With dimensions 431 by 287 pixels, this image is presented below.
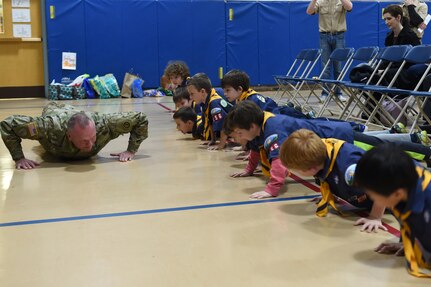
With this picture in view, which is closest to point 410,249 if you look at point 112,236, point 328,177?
point 328,177

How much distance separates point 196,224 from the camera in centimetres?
273

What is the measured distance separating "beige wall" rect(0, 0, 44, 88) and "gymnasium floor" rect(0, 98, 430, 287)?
315 inches

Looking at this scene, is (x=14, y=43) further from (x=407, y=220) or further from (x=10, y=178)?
(x=407, y=220)

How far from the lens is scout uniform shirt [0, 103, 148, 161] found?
13.1ft

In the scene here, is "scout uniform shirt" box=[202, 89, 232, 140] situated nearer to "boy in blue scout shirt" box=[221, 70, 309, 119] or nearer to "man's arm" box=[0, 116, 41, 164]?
"boy in blue scout shirt" box=[221, 70, 309, 119]

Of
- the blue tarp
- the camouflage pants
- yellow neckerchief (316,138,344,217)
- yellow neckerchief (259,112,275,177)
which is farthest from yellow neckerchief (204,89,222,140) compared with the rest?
the blue tarp

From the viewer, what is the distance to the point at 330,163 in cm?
269

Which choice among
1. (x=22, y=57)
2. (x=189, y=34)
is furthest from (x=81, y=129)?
(x=189, y=34)

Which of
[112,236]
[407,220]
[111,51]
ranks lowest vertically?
[112,236]

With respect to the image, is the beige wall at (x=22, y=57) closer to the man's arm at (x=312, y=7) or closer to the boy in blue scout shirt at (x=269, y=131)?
the man's arm at (x=312, y=7)

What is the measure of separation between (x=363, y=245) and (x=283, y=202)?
786 millimetres

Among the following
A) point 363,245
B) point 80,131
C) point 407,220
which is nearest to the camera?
point 407,220

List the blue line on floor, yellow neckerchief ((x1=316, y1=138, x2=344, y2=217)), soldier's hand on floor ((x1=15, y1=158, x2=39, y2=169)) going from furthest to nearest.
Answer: soldier's hand on floor ((x1=15, y1=158, x2=39, y2=169)), the blue line on floor, yellow neckerchief ((x1=316, y1=138, x2=344, y2=217))

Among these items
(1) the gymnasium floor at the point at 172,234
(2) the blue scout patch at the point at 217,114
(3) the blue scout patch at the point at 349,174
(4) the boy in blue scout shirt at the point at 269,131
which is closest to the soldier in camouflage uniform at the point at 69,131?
(1) the gymnasium floor at the point at 172,234
